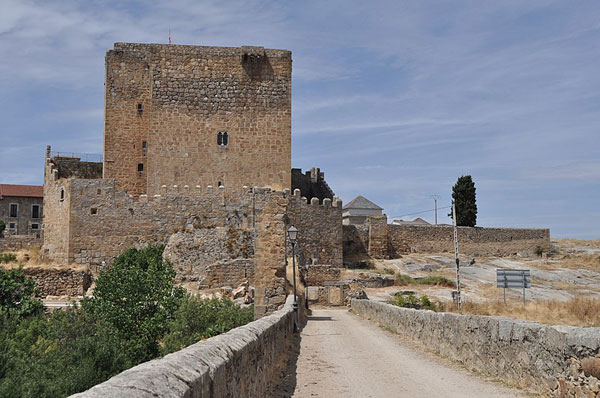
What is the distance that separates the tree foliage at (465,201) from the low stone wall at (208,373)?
4615 centimetres

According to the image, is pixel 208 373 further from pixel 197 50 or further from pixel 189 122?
pixel 197 50

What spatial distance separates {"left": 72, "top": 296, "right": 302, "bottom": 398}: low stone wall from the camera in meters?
3.10

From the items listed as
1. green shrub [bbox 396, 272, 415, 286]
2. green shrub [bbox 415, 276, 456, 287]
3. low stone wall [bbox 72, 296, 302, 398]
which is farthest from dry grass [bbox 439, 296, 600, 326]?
green shrub [bbox 415, 276, 456, 287]

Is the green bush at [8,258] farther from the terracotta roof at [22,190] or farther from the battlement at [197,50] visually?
the terracotta roof at [22,190]

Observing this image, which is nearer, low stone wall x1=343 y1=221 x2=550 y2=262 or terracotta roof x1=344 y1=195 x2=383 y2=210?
low stone wall x1=343 y1=221 x2=550 y2=262

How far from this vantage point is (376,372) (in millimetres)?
9336

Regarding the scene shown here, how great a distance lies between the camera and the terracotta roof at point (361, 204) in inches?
2333

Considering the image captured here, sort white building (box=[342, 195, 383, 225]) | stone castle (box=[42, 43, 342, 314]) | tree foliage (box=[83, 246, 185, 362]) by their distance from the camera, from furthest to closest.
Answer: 1. white building (box=[342, 195, 383, 225])
2. stone castle (box=[42, 43, 342, 314])
3. tree foliage (box=[83, 246, 185, 362])

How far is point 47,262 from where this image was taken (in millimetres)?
30438

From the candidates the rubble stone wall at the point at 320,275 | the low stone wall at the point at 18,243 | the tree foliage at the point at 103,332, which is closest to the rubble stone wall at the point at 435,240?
the rubble stone wall at the point at 320,275

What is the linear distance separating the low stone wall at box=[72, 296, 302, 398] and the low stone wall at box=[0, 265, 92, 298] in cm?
2100

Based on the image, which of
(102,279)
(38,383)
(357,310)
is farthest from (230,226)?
(38,383)

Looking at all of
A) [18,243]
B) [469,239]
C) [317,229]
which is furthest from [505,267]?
[18,243]

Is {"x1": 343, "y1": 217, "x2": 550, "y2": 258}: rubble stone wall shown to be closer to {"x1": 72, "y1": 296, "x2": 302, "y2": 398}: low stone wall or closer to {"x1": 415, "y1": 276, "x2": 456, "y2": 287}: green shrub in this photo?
{"x1": 415, "y1": 276, "x2": 456, "y2": 287}: green shrub
